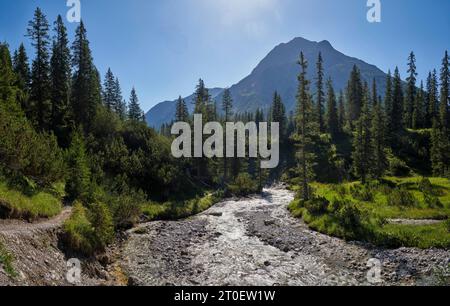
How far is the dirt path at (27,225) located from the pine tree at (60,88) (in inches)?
1028

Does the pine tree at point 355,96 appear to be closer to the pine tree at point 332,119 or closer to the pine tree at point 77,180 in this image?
the pine tree at point 332,119

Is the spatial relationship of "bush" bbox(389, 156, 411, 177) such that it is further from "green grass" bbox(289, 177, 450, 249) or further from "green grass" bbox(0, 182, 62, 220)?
"green grass" bbox(0, 182, 62, 220)

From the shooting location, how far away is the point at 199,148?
56.0 meters

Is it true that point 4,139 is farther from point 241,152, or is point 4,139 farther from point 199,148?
point 241,152

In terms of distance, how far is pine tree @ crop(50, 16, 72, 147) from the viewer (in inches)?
1674

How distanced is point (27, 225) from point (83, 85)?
38.5 m

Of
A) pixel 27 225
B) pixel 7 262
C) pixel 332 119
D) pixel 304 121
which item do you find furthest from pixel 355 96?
pixel 7 262

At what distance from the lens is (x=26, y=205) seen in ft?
52.0

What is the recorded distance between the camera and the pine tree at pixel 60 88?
42.5m

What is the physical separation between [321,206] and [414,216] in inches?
291

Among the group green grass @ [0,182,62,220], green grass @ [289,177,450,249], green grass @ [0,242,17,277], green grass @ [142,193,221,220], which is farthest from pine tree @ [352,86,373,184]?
green grass @ [0,242,17,277]

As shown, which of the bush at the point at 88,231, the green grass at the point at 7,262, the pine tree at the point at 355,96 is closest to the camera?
the green grass at the point at 7,262

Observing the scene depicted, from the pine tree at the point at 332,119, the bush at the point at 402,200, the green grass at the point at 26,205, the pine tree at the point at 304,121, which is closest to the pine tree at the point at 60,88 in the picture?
the green grass at the point at 26,205
